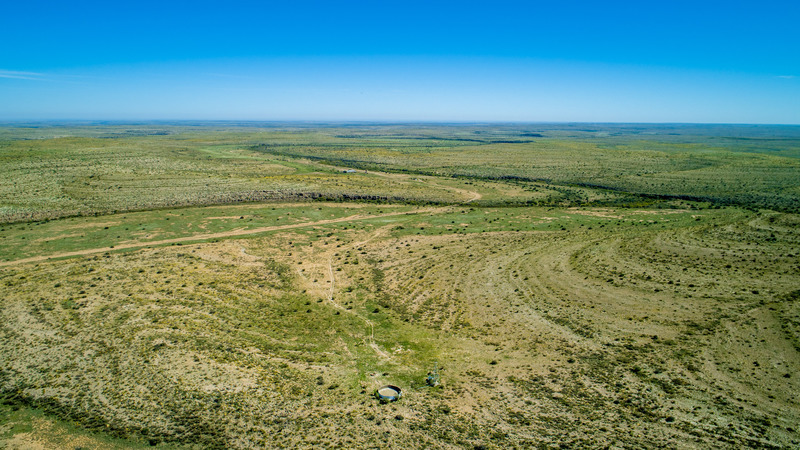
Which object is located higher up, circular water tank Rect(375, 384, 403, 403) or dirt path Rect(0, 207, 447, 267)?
dirt path Rect(0, 207, 447, 267)

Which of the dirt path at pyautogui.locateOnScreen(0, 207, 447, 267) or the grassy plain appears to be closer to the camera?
the grassy plain

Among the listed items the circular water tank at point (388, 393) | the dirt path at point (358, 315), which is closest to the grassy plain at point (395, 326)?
the dirt path at point (358, 315)

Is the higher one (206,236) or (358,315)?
(206,236)

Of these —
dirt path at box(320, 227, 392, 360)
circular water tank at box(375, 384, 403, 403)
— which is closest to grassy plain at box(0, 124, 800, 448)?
dirt path at box(320, 227, 392, 360)

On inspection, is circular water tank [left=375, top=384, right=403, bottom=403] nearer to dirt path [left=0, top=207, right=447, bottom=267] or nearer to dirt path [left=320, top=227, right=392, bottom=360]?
dirt path [left=320, top=227, right=392, bottom=360]

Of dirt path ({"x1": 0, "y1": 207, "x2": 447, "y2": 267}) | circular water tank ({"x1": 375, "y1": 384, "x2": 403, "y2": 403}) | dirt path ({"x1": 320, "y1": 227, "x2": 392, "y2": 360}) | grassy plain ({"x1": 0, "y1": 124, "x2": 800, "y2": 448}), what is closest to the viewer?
grassy plain ({"x1": 0, "y1": 124, "x2": 800, "y2": 448})

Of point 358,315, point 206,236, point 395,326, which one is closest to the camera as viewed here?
point 395,326

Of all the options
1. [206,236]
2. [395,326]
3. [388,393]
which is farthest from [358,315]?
[206,236]

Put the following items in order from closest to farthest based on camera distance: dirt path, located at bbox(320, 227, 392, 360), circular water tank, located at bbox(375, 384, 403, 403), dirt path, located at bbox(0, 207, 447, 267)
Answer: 1. circular water tank, located at bbox(375, 384, 403, 403)
2. dirt path, located at bbox(320, 227, 392, 360)
3. dirt path, located at bbox(0, 207, 447, 267)

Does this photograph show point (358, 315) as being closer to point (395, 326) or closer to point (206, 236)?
point (395, 326)

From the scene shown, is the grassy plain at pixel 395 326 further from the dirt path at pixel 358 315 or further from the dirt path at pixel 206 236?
the dirt path at pixel 206 236
